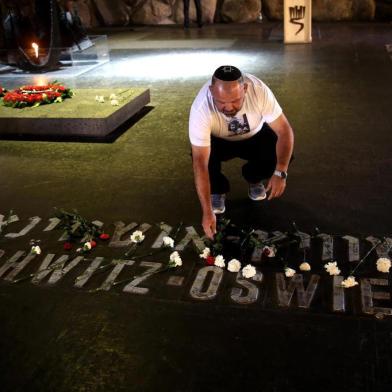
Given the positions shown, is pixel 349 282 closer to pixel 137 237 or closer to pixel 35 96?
pixel 137 237

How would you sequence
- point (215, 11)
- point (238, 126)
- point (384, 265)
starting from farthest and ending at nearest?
point (215, 11), point (238, 126), point (384, 265)

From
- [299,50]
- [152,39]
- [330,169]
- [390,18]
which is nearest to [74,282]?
[330,169]

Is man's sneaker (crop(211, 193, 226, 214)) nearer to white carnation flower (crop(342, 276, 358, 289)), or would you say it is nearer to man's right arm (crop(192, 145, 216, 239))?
man's right arm (crop(192, 145, 216, 239))

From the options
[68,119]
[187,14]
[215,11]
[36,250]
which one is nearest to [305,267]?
[36,250]

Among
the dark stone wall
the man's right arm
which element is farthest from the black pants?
the dark stone wall

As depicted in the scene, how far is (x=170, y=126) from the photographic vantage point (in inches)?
231

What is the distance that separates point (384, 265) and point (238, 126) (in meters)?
1.23

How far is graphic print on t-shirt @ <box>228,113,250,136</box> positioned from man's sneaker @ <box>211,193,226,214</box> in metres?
0.49

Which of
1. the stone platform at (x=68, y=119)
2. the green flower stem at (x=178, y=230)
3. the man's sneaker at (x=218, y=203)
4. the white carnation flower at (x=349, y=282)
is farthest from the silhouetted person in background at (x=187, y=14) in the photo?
the white carnation flower at (x=349, y=282)

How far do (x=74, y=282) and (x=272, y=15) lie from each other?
12809mm

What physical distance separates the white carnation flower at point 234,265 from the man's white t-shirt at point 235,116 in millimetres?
697

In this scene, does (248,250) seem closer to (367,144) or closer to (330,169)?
(330,169)

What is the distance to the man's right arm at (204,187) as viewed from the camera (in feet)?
9.93

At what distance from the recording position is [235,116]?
3389 mm
